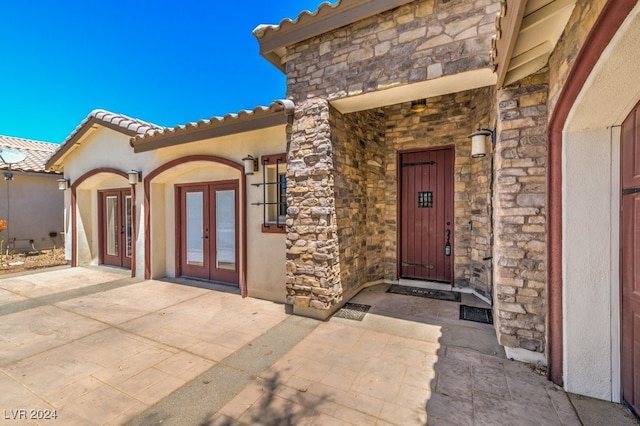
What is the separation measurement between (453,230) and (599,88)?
11.5 feet

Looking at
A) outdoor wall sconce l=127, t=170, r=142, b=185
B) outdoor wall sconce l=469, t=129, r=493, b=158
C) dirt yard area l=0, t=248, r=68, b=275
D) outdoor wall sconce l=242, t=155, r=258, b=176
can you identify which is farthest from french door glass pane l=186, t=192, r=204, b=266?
outdoor wall sconce l=469, t=129, r=493, b=158

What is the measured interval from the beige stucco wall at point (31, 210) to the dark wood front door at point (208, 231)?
778 centimetres

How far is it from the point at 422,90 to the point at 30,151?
Result: 15.7 meters

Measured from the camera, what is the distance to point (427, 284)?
5.36 metres

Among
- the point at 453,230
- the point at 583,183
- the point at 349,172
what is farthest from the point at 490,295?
the point at 349,172

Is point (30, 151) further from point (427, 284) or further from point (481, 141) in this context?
point (481, 141)

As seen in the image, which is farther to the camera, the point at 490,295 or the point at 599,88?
the point at 490,295

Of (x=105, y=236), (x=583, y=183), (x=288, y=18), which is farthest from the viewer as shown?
(x=105, y=236)

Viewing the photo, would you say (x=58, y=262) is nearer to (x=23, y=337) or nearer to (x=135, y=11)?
(x=23, y=337)

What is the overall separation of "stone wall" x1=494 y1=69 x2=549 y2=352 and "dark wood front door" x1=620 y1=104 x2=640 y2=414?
0.65 metres

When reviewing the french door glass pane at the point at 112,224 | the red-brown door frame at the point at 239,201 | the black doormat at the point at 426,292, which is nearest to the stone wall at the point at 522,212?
the black doormat at the point at 426,292

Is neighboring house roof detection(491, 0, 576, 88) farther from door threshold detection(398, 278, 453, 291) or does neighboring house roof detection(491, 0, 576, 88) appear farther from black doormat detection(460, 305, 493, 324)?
door threshold detection(398, 278, 453, 291)

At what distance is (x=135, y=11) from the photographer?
8062 mm

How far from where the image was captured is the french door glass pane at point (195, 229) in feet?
20.3
